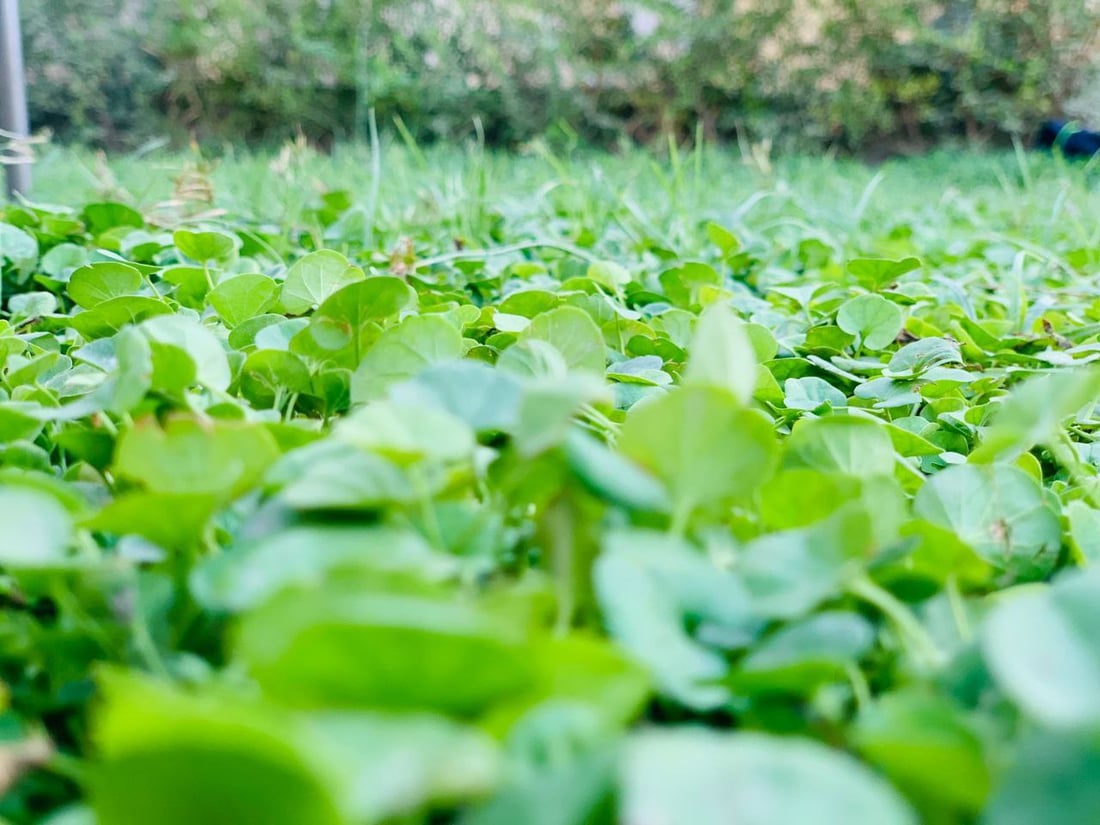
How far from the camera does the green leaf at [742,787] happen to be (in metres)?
0.18

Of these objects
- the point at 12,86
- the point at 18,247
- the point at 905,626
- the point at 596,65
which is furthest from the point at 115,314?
the point at 596,65

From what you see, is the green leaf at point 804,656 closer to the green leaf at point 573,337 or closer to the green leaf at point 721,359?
the green leaf at point 721,359

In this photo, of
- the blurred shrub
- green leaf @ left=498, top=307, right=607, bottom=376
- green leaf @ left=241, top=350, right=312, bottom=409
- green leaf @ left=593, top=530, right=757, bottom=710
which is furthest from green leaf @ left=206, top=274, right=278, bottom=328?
the blurred shrub

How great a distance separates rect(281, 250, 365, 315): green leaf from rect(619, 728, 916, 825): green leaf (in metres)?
0.51

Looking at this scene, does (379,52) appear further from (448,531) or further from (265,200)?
(448,531)

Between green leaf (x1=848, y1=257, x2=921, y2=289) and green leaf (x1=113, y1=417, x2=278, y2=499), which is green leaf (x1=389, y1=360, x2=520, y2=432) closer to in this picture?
green leaf (x1=113, y1=417, x2=278, y2=499)

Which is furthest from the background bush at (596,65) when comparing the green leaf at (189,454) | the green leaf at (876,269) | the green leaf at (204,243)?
the green leaf at (189,454)

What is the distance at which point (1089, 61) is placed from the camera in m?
7.88

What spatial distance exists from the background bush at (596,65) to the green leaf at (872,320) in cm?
699

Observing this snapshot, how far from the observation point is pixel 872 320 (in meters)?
0.85

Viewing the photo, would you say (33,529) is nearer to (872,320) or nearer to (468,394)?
(468,394)

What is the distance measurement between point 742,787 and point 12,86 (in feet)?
6.98

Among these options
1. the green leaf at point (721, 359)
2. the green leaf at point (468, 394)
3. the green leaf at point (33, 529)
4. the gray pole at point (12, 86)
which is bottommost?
the green leaf at point (33, 529)

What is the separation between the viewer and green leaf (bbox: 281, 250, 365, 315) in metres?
0.65
